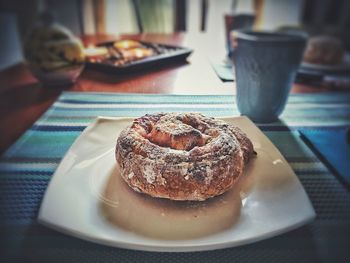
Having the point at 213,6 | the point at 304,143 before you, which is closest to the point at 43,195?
the point at 304,143

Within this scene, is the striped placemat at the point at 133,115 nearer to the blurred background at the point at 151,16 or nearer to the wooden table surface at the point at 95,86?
the wooden table surface at the point at 95,86

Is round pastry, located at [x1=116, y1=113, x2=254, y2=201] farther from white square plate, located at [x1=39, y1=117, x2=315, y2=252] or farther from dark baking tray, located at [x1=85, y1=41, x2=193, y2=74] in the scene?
dark baking tray, located at [x1=85, y1=41, x2=193, y2=74]

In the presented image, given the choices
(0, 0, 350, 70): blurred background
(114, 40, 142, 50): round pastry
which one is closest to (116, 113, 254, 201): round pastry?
(0, 0, 350, 70): blurred background

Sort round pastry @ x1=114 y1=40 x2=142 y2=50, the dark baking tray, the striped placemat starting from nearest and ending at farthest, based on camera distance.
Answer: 1. the striped placemat
2. the dark baking tray
3. round pastry @ x1=114 y1=40 x2=142 y2=50

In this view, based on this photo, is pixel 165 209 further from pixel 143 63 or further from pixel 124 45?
pixel 124 45

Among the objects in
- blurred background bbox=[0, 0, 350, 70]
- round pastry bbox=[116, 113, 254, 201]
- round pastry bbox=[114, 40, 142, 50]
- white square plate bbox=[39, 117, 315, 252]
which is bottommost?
white square plate bbox=[39, 117, 315, 252]

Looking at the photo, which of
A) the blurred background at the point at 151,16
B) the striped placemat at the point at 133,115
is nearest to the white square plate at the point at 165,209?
the striped placemat at the point at 133,115

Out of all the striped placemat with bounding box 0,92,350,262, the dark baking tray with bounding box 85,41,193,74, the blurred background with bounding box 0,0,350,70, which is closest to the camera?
the striped placemat with bounding box 0,92,350,262

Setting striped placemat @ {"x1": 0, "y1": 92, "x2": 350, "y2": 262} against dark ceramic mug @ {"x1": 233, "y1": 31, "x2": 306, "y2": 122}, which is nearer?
striped placemat @ {"x1": 0, "y1": 92, "x2": 350, "y2": 262}
